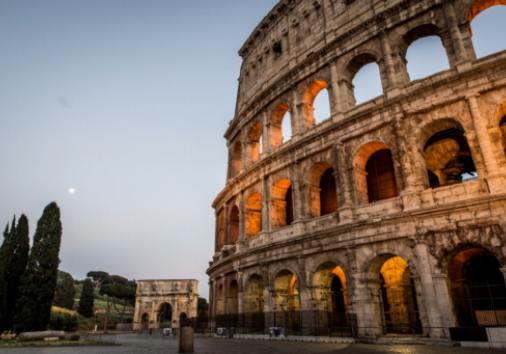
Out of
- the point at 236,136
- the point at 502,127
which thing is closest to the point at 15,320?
the point at 236,136

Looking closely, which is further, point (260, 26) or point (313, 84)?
point (260, 26)

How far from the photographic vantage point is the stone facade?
37656 millimetres

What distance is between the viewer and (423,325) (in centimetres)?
1022

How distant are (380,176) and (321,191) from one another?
2.97 meters

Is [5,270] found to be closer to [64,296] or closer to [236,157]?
[236,157]

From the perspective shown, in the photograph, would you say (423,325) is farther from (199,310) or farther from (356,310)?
(199,310)

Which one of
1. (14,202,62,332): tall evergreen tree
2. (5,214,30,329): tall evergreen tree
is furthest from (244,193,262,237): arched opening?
(5,214,30,329): tall evergreen tree

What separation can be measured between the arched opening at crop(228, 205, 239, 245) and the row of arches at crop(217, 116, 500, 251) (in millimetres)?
2385

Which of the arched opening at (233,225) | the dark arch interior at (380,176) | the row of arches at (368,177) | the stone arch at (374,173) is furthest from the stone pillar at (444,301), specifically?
the arched opening at (233,225)

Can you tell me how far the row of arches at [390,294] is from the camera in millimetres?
10914

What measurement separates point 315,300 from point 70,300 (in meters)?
41.3

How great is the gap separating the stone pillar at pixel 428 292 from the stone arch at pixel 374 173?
3.04m

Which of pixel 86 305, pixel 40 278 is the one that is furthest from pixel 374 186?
pixel 86 305

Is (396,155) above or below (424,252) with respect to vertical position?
above
